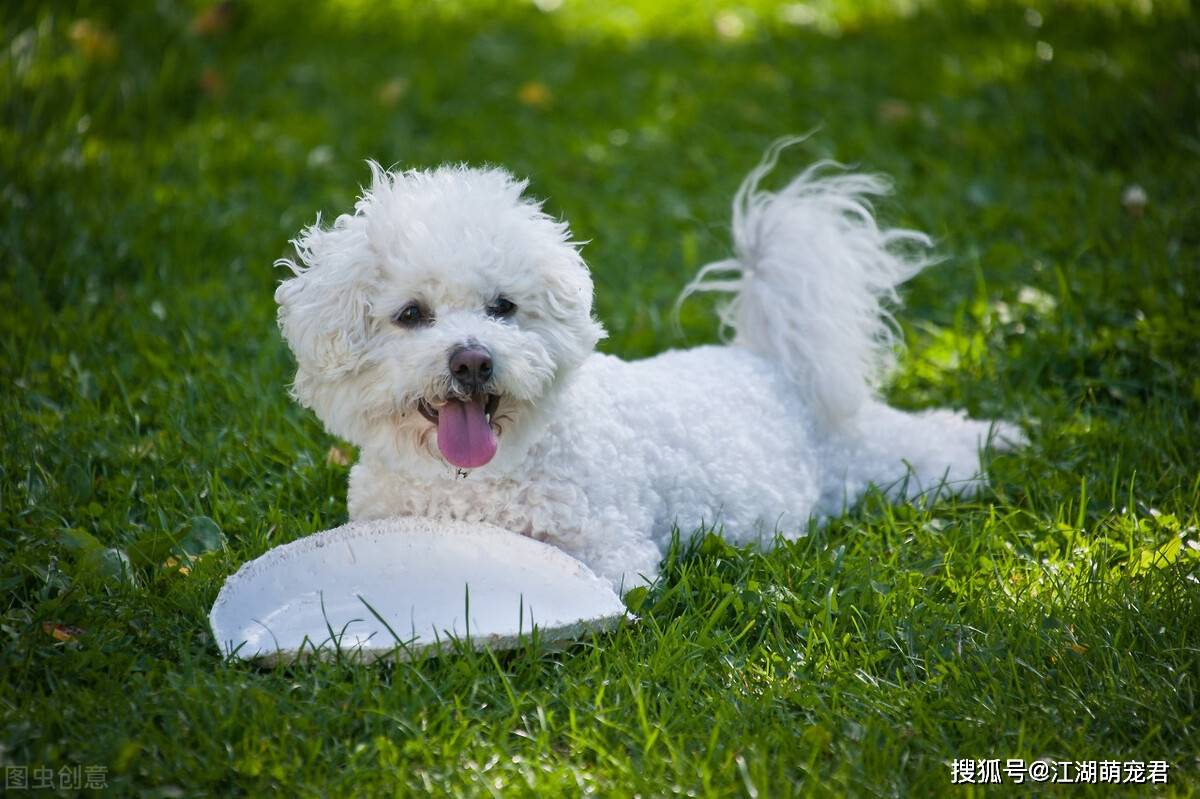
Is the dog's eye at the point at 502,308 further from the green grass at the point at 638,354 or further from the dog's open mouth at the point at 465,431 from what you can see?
the green grass at the point at 638,354

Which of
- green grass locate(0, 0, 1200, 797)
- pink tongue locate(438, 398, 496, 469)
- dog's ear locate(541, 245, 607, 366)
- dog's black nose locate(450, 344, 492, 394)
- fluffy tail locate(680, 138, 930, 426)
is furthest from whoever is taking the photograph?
fluffy tail locate(680, 138, 930, 426)

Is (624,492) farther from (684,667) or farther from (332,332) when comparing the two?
(332,332)

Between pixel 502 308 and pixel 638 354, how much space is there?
71.8 inches

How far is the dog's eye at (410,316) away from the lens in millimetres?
3035

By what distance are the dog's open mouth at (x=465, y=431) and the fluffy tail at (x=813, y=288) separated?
1.16m

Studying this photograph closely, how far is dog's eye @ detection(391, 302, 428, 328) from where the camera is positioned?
3.04 meters

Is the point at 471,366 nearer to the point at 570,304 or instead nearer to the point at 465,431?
the point at 465,431

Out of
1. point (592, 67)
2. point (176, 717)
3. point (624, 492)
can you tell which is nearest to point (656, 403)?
point (624, 492)

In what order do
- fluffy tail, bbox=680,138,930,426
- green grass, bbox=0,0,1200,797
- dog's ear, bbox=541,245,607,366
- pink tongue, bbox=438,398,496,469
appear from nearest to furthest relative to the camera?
green grass, bbox=0,0,1200,797 < pink tongue, bbox=438,398,496,469 < dog's ear, bbox=541,245,607,366 < fluffy tail, bbox=680,138,930,426

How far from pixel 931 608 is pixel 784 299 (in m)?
1.24

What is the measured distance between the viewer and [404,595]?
3.00 meters

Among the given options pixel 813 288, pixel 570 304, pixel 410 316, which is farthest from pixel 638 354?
pixel 410 316

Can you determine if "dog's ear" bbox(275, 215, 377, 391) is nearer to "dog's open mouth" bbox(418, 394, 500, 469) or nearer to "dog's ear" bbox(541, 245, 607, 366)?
"dog's open mouth" bbox(418, 394, 500, 469)

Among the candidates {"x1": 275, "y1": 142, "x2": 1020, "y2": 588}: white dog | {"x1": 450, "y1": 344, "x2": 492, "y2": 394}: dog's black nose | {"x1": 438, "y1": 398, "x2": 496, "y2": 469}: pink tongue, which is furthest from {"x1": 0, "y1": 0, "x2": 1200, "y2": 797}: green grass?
{"x1": 450, "y1": 344, "x2": 492, "y2": 394}: dog's black nose
